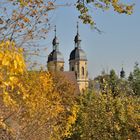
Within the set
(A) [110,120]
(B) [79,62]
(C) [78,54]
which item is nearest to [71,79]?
(A) [110,120]

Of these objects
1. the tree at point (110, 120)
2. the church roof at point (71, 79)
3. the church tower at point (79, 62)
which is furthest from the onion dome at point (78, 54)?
the tree at point (110, 120)

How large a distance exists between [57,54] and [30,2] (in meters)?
97.8

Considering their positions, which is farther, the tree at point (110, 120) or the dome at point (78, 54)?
the dome at point (78, 54)

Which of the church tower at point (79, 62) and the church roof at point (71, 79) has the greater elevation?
the church tower at point (79, 62)

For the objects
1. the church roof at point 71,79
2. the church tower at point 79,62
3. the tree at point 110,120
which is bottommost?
the tree at point 110,120

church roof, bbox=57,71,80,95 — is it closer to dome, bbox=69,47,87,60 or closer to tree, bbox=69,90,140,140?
tree, bbox=69,90,140,140

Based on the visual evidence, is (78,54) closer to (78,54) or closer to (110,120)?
(78,54)

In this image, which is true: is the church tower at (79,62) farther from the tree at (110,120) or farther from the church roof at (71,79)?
the tree at (110,120)

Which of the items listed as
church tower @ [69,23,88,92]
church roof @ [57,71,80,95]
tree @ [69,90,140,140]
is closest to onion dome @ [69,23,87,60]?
church tower @ [69,23,88,92]

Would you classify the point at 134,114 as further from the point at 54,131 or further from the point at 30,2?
the point at 30,2

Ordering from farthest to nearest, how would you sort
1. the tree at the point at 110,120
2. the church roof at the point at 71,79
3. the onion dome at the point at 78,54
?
the onion dome at the point at 78,54
the church roof at the point at 71,79
the tree at the point at 110,120

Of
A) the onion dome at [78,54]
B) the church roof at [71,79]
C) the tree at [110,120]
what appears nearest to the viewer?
the tree at [110,120]

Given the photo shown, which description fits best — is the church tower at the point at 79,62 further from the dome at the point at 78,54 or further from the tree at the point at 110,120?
the tree at the point at 110,120

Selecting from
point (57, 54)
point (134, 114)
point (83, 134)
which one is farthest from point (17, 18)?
point (57, 54)
